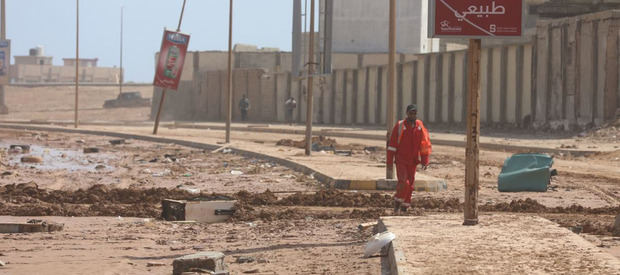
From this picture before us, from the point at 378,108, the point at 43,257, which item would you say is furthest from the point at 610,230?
the point at 378,108

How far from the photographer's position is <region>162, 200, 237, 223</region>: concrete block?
11320 millimetres

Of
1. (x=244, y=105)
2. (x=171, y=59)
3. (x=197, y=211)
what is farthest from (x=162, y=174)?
(x=244, y=105)

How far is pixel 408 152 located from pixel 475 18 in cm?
280

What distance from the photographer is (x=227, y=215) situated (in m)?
11.6

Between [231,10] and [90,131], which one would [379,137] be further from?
[90,131]

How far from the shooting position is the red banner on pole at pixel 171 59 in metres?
33.4

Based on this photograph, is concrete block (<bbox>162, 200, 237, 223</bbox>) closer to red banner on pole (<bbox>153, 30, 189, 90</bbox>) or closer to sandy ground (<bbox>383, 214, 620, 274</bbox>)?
sandy ground (<bbox>383, 214, 620, 274</bbox>)

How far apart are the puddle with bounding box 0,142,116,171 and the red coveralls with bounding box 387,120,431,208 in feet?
33.3

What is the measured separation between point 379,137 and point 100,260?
87.7ft

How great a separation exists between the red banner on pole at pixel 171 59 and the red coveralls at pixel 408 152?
74.0 ft

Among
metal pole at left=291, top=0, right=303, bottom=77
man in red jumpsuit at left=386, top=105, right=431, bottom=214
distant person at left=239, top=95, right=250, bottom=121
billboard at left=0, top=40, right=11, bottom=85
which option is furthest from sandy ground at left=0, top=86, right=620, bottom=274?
billboard at left=0, top=40, right=11, bottom=85

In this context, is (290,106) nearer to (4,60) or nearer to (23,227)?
(4,60)

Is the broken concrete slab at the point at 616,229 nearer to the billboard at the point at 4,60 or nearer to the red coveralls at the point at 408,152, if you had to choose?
the red coveralls at the point at 408,152

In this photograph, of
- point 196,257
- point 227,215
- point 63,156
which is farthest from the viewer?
point 63,156
